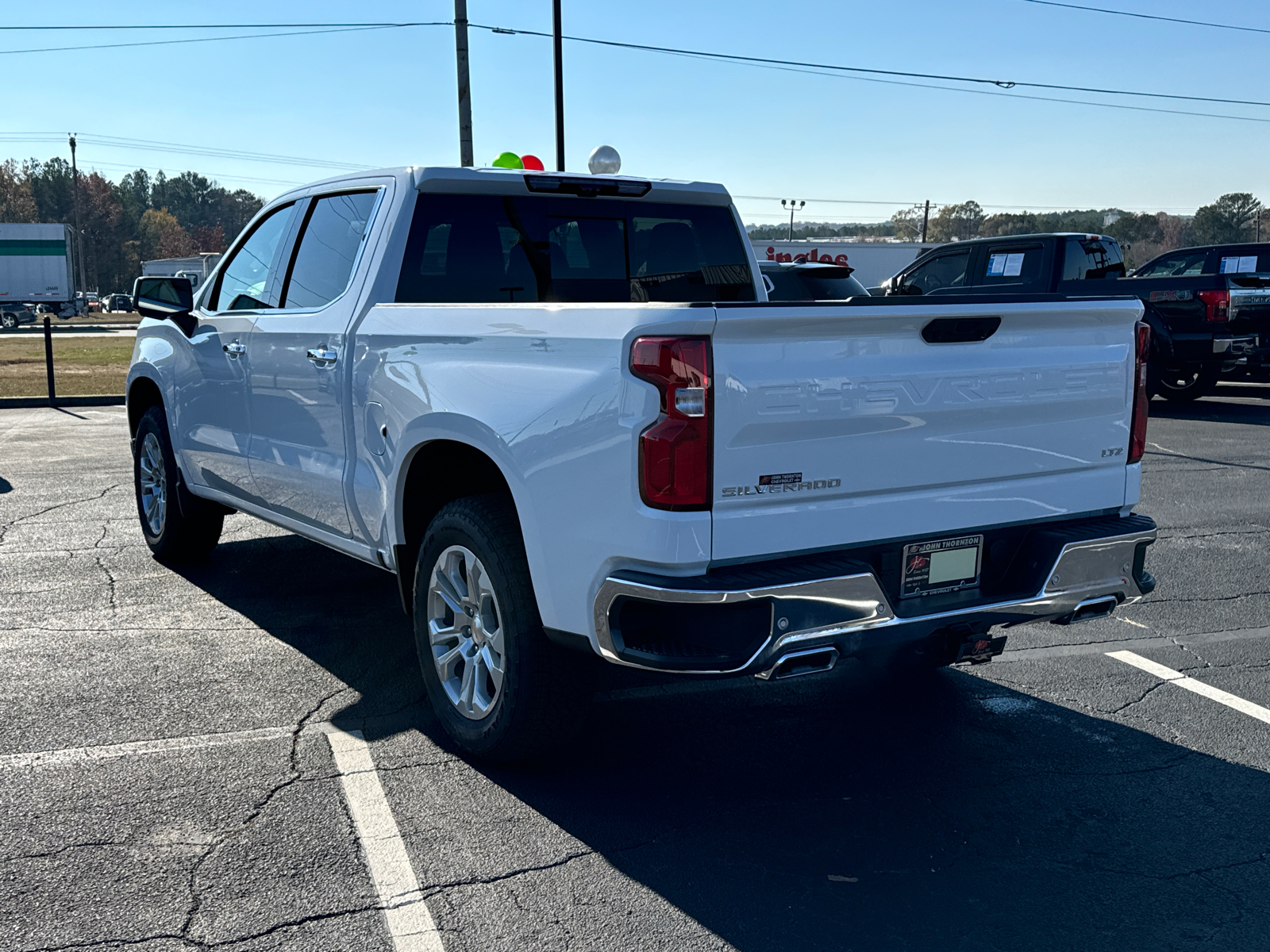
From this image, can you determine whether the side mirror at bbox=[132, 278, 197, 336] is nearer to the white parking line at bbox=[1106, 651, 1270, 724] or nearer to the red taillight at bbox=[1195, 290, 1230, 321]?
the white parking line at bbox=[1106, 651, 1270, 724]

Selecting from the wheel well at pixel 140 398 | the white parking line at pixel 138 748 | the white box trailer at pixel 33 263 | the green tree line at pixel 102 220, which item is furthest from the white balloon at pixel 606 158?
the green tree line at pixel 102 220

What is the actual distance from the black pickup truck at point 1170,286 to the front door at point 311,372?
10332 mm

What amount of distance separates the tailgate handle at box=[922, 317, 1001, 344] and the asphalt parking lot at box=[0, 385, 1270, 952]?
1.03 m

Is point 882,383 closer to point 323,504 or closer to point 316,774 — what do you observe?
point 316,774

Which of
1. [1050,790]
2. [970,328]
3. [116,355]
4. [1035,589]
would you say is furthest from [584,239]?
[116,355]

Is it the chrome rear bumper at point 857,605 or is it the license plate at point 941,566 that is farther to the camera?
the license plate at point 941,566

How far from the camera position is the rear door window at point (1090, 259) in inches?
573

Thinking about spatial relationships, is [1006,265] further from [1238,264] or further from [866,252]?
[866,252]

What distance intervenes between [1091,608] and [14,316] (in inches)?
2301

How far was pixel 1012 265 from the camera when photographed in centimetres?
1505

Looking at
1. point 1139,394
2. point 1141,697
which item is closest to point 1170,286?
point 1141,697

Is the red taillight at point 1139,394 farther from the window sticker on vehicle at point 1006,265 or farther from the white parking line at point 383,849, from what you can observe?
the window sticker on vehicle at point 1006,265

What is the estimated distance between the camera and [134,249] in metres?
123

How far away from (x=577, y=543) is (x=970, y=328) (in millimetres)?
1363
